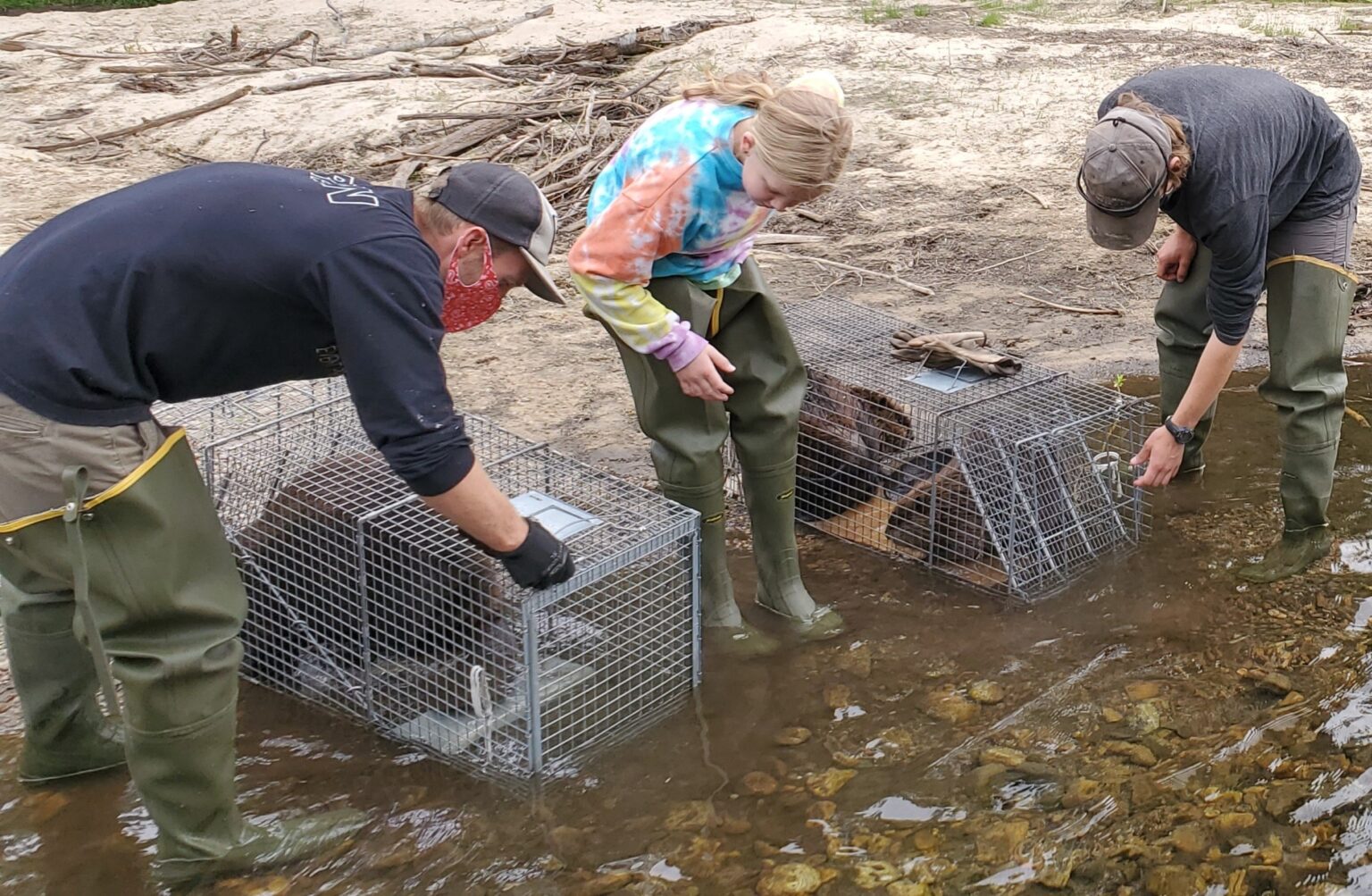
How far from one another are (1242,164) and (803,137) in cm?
131

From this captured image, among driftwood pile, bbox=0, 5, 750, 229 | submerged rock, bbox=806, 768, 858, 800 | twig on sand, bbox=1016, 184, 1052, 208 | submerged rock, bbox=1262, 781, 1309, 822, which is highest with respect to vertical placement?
driftwood pile, bbox=0, 5, 750, 229

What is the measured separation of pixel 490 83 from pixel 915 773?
8.77m

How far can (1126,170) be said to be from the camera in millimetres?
3348

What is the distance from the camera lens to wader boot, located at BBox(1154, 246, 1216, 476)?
446 centimetres

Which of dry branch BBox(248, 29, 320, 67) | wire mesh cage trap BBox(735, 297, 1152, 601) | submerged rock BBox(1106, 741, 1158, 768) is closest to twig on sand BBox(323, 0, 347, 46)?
dry branch BBox(248, 29, 320, 67)

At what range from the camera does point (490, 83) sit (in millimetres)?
11047

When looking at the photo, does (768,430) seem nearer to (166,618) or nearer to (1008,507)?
(1008,507)

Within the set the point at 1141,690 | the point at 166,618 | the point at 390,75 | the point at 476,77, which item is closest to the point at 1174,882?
the point at 1141,690

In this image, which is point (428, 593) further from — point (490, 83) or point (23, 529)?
point (490, 83)

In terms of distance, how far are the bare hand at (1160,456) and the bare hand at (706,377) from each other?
54.1 inches

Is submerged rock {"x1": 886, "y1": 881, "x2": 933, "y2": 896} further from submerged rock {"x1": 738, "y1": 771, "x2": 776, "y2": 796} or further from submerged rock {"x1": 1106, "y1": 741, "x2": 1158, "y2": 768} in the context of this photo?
submerged rock {"x1": 1106, "y1": 741, "x2": 1158, "y2": 768}

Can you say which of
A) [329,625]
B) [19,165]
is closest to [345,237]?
[329,625]

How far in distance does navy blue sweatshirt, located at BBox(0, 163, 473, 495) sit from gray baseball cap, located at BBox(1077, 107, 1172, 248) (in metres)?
1.78

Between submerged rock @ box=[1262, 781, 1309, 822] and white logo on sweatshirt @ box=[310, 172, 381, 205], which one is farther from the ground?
white logo on sweatshirt @ box=[310, 172, 381, 205]
